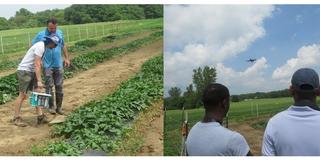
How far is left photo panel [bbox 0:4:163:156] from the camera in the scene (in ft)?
20.4

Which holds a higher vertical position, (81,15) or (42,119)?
(81,15)

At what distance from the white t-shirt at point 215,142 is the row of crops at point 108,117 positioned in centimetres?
313

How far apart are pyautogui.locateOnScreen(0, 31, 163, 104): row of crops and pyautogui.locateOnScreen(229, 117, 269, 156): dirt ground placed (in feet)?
5.58

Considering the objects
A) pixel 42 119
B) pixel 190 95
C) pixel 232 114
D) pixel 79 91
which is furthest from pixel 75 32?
pixel 232 114

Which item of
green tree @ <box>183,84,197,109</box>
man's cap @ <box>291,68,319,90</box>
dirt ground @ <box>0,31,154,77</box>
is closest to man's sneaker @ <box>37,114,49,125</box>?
dirt ground @ <box>0,31,154,77</box>

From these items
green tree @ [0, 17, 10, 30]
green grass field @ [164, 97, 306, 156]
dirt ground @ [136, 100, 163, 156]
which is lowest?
dirt ground @ [136, 100, 163, 156]

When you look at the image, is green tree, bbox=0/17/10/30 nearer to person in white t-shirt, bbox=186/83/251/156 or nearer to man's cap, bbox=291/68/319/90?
person in white t-shirt, bbox=186/83/251/156

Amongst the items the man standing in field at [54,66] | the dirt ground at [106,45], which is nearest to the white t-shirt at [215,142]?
the man standing in field at [54,66]

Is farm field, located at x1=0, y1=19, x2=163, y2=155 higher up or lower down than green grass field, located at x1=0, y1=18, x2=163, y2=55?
lower down

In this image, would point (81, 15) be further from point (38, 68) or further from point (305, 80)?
point (305, 80)

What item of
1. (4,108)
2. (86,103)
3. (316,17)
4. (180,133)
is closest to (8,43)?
(4,108)

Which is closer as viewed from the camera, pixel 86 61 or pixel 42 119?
pixel 42 119

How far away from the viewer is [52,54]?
23.1ft

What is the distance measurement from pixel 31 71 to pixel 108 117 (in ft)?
3.60
